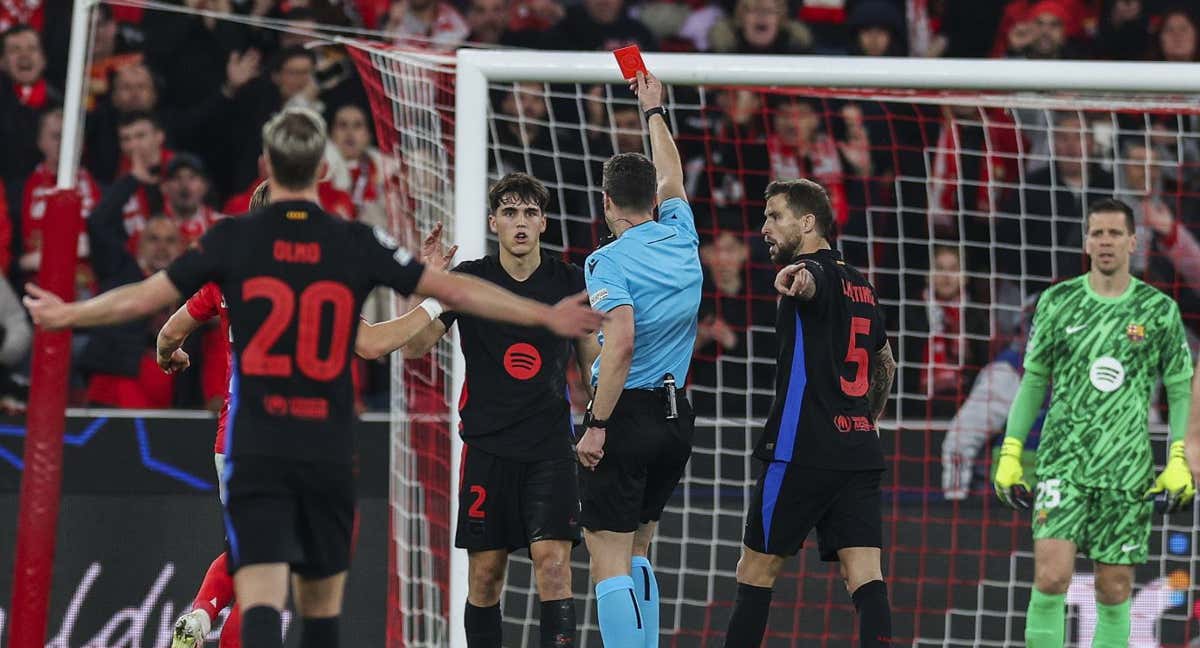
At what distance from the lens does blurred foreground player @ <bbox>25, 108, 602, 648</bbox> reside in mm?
4855

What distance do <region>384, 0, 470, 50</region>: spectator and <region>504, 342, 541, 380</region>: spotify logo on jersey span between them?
207 inches

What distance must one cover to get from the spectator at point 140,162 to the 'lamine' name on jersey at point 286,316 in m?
5.01

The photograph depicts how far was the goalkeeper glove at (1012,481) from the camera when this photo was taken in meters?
7.15

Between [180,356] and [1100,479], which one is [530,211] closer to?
[180,356]

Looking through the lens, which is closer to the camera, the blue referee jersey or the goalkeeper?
the blue referee jersey

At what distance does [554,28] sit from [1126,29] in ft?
12.5

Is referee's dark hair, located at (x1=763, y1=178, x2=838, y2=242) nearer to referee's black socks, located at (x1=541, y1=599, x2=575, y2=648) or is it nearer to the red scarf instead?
referee's black socks, located at (x1=541, y1=599, x2=575, y2=648)

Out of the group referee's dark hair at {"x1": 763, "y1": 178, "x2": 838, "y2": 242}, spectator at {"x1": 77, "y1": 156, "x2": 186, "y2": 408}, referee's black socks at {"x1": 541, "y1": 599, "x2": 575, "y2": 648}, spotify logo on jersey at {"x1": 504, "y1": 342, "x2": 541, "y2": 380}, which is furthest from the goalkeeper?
spectator at {"x1": 77, "y1": 156, "x2": 186, "y2": 408}

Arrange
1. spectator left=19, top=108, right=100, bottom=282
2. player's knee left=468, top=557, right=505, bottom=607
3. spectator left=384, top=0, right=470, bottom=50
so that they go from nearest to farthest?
1. player's knee left=468, top=557, right=505, bottom=607
2. spectator left=19, top=108, right=100, bottom=282
3. spectator left=384, top=0, right=470, bottom=50

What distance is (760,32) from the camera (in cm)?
1112

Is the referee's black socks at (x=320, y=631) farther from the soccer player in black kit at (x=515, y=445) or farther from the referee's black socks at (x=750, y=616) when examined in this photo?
the referee's black socks at (x=750, y=616)

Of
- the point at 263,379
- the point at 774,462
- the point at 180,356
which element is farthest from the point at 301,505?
the point at 774,462

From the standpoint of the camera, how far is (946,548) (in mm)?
8672

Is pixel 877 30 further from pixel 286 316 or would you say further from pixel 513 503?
pixel 286 316
